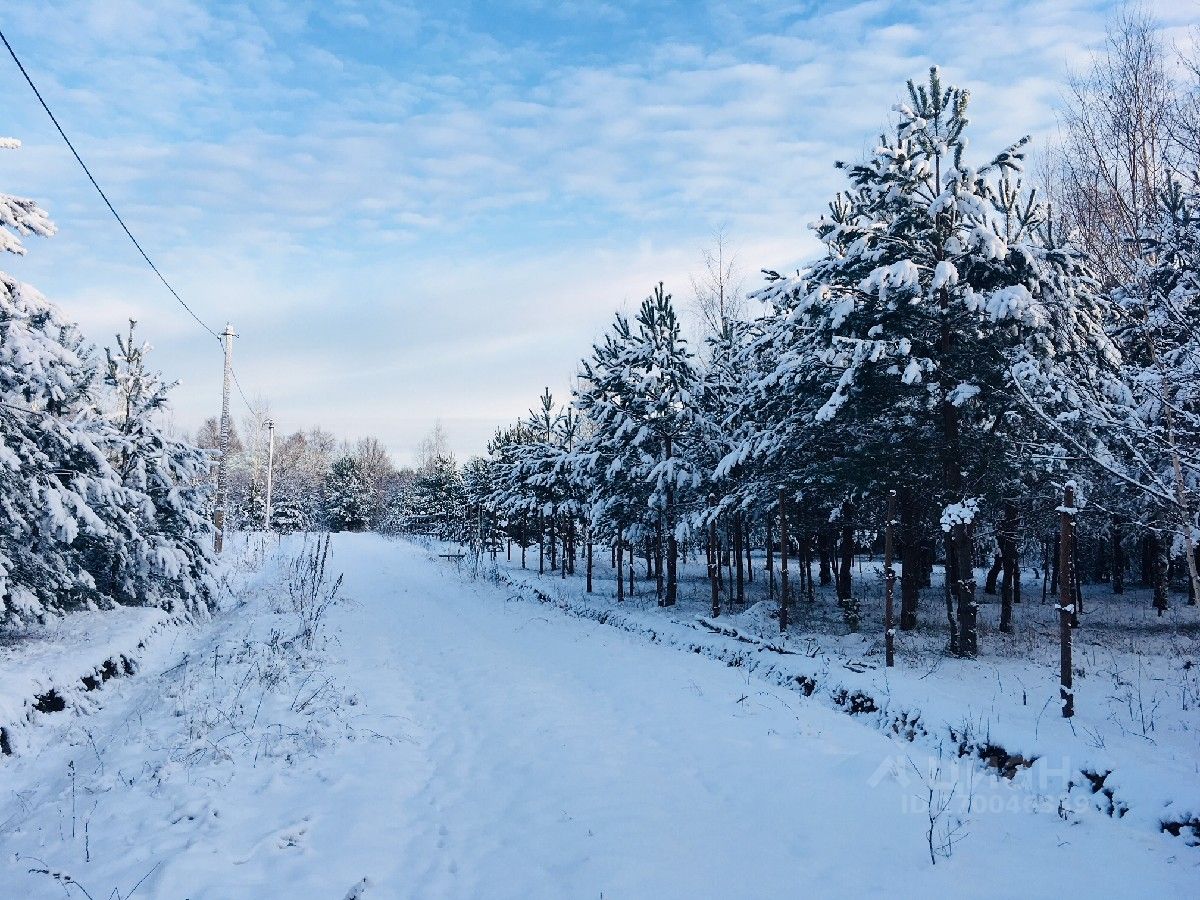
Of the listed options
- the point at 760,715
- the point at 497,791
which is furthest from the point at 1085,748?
the point at 497,791

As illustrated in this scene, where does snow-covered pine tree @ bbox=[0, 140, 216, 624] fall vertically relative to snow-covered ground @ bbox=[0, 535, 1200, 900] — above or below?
above

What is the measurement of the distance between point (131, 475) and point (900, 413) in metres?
15.6

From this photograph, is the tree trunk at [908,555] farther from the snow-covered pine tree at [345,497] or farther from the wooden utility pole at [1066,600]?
the snow-covered pine tree at [345,497]

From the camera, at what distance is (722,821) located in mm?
5480

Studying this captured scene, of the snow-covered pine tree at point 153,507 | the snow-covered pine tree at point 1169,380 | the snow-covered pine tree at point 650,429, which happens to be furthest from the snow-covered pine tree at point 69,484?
the snow-covered pine tree at point 1169,380

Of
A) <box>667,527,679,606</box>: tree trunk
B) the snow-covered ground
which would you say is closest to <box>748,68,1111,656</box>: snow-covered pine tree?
the snow-covered ground

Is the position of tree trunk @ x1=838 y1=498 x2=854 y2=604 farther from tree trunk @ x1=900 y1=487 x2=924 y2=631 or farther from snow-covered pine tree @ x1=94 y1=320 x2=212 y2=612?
snow-covered pine tree @ x1=94 y1=320 x2=212 y2=612

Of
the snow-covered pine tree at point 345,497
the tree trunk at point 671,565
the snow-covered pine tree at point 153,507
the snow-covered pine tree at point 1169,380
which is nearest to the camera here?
the snow-covered pine tree at point 1169,380

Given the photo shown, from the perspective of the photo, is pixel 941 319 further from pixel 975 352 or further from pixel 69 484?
pixel 69 484

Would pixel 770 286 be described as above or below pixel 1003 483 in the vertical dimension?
above

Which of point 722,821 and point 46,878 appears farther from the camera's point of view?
point 722,821

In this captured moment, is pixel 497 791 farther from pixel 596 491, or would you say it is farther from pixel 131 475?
pixel 596 491

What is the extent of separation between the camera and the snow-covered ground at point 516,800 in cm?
453

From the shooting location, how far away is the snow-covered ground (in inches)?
178
